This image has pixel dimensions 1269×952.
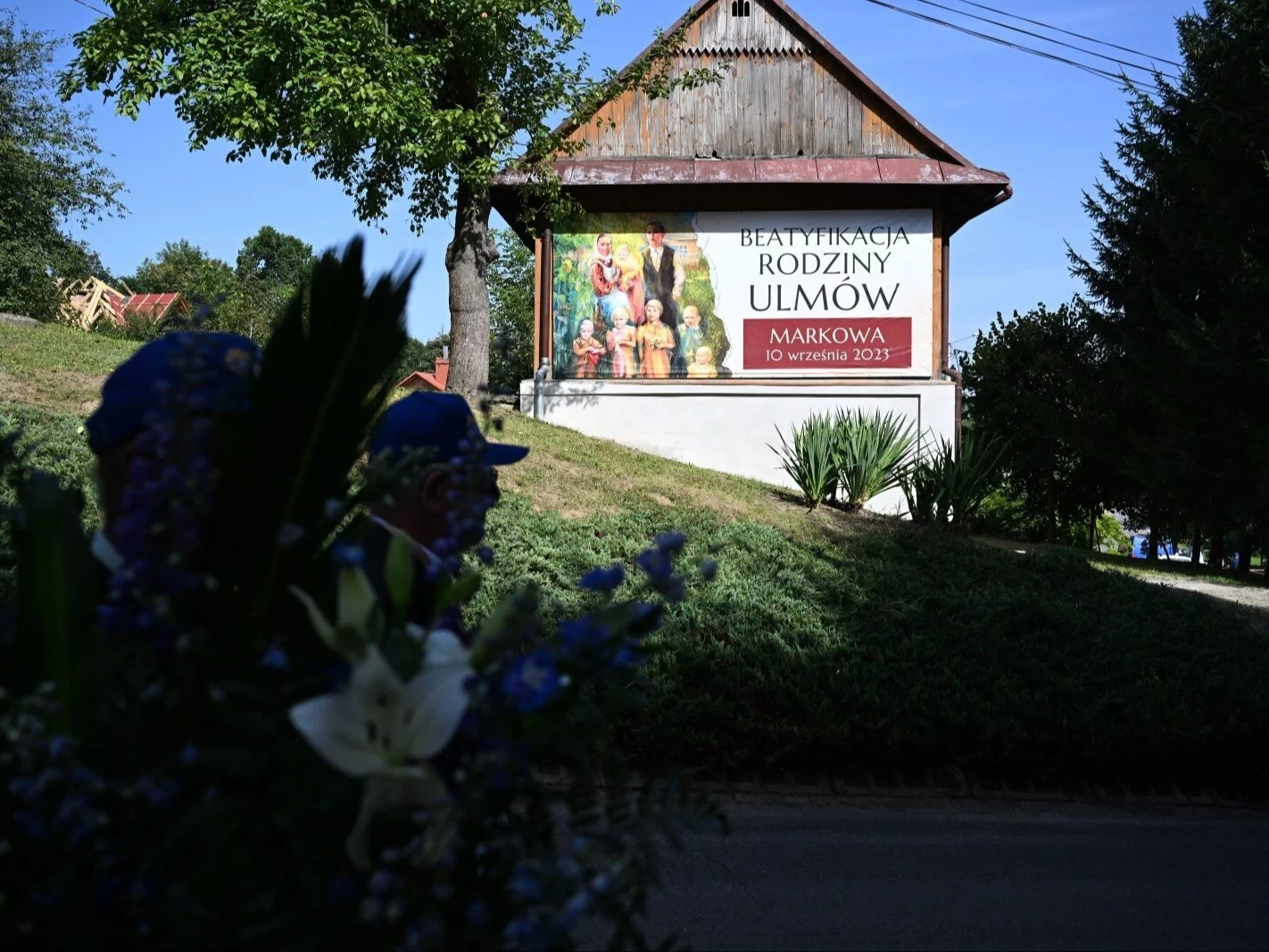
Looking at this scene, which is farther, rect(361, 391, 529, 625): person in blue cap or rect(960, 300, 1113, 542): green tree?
rect(960, 300, 1113, 542): green tree

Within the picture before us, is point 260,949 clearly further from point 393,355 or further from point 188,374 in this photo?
point 393,355

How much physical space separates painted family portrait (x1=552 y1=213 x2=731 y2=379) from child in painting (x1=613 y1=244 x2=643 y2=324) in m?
0.01

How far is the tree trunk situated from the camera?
19375 millimetres

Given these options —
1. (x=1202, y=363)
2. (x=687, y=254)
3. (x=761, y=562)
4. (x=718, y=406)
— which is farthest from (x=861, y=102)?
(x=761, y=562)

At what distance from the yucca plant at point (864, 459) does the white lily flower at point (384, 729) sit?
13511mm

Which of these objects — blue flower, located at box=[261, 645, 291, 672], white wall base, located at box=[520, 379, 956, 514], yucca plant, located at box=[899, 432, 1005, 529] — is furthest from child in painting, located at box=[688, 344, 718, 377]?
blue flower, located at box=[261, 645, 291, 672]

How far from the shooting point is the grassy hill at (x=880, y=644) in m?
7.41

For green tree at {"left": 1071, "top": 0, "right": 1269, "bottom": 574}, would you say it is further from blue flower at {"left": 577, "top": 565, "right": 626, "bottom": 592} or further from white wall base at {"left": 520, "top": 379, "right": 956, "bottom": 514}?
blue flower at {"left": 577, "top": 565, "right": 626, "bottom": 592}

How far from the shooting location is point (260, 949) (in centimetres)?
148

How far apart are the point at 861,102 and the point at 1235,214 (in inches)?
250

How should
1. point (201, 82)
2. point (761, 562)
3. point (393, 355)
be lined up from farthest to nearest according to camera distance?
point (201, 82) → point (761, 562) → point (393, 355)

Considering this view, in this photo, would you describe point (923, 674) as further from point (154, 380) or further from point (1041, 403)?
point (1041, 403)

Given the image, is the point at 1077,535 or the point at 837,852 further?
the point at 1077,535

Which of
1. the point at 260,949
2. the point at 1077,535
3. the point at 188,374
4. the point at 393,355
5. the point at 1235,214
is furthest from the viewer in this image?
the point at 1077,535
